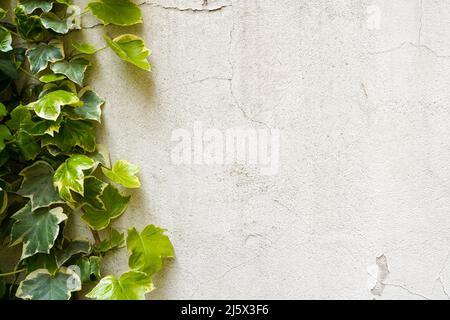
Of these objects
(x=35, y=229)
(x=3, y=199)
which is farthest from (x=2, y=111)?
(x=35, y=229)

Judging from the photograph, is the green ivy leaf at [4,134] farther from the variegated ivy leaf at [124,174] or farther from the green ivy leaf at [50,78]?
the variegated ivy leaf at [124,174]

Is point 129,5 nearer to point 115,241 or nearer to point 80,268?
point 115,241

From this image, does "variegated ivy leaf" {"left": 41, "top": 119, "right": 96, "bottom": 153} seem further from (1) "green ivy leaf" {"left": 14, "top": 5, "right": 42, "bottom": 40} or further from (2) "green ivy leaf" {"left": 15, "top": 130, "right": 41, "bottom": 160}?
(1) "green ivy leaf" {"left": 14, "top": 5, "right": 42, "bottom": 40}

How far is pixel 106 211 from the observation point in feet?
4.62

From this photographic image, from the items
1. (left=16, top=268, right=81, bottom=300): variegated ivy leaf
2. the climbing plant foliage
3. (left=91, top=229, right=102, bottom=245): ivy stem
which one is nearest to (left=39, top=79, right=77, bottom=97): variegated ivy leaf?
the climbing plant foliage

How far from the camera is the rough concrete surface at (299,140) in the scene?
1.29m

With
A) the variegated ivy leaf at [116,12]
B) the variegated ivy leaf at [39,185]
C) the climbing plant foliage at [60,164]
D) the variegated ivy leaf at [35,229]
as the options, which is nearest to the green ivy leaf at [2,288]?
the climbing plant foliage at [60,164]

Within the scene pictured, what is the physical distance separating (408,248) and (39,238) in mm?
1222

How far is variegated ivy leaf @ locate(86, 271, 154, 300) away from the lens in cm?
129

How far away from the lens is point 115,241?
4.70 feet

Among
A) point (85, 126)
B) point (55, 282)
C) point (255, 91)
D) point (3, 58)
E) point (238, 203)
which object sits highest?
point (3, 58)

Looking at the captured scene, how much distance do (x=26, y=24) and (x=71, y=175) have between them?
53 centimetres

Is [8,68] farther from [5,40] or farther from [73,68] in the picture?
[73,68]
